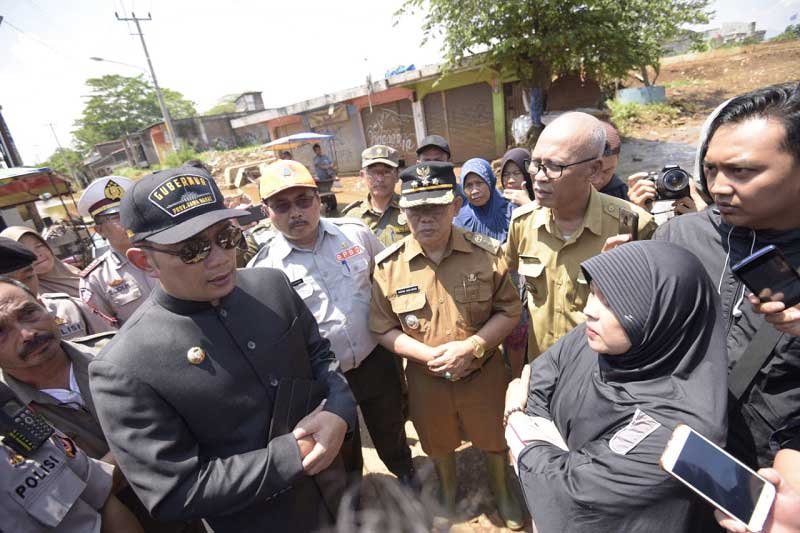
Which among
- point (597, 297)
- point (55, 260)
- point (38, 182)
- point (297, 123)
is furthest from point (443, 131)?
point (597, 297)

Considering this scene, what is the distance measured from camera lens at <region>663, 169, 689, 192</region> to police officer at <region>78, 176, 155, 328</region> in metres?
3.78

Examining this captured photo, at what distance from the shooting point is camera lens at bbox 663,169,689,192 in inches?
88.0

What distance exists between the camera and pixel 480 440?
2512 millimetres

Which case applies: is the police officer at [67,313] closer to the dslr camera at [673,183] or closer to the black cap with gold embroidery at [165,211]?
the black cap with gold embroidery at [165,211]

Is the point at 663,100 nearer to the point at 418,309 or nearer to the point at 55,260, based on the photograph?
the point at 418,309

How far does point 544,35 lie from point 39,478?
13.2 m

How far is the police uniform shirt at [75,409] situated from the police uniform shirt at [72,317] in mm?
592

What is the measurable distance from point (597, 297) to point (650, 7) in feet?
55.5

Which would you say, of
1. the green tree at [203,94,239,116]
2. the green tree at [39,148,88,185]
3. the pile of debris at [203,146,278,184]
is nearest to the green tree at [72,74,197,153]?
the green tree at [39,148,88,185]

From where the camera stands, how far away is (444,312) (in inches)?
92.0

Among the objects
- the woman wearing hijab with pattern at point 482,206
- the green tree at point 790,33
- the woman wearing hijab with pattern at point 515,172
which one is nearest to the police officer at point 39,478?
the woman wearing hijab with pattern at point 482,206

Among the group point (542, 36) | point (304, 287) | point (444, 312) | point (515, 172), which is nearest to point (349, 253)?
point (304, 287)

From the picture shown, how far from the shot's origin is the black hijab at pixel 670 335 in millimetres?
1123

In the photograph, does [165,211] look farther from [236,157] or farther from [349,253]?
[236,157]
